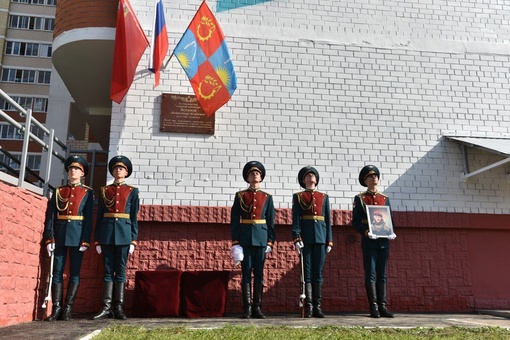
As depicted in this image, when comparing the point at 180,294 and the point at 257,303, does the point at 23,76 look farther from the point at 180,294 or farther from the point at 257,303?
the point at 257,303

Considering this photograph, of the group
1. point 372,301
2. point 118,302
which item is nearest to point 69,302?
point 118,302

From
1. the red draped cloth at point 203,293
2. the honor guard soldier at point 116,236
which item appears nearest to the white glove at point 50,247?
the honor guard soldier at point 116,236

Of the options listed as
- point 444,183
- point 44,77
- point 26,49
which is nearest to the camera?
point 444,183

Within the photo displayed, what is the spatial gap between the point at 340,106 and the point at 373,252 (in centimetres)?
268

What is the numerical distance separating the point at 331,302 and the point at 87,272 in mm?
3592

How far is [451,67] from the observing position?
819 centimetres

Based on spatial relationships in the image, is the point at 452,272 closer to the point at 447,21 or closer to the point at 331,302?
the point at 331,302

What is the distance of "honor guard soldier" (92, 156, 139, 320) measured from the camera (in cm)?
566

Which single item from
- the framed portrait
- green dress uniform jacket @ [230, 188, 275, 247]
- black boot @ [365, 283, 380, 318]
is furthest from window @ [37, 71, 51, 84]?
black boot @ [365, 283, 380, 318]

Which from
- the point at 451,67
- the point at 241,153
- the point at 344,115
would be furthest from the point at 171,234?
the point at 451,67

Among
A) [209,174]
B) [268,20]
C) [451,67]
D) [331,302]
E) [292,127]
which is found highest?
[268,20]

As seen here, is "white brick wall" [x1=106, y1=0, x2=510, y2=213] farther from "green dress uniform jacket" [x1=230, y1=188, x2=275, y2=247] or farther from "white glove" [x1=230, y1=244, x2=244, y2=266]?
"white glove" [x1=230, y1=244, x2=244, y2=266]

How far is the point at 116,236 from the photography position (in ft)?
18.8

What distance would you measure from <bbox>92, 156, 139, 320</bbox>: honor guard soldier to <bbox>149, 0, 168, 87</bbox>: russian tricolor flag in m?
2.00
